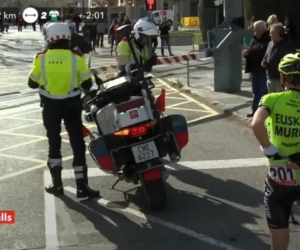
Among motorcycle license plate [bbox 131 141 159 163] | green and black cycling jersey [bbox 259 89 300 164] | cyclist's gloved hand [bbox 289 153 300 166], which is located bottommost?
motorcycle license plate [bbox 131 141 159 163]

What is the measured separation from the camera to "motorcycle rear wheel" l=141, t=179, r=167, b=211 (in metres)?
6.07

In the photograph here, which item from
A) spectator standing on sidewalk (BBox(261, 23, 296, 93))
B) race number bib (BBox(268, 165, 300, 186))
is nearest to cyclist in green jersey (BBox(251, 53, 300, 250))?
race number bib (BBox(268, 165, 300, 186))

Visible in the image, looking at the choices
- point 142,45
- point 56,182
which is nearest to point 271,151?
point 56,182

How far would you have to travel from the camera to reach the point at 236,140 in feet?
30.3

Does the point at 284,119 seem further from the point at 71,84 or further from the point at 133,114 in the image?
the point at 71,84

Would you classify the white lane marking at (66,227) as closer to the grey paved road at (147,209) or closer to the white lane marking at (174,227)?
the grey paved road at (147,209)

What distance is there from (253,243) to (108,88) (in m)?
2.25

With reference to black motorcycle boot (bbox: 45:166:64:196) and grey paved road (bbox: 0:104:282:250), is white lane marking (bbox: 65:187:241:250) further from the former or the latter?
black motorcycle boot (bbox: 45:166:64:196)

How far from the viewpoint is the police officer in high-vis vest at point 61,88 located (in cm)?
634

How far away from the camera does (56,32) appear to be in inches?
248

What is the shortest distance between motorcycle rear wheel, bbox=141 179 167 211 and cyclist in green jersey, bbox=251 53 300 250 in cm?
207

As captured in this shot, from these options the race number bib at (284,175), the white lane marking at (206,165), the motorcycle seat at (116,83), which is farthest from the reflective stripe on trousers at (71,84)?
the race number bib at (284,175)

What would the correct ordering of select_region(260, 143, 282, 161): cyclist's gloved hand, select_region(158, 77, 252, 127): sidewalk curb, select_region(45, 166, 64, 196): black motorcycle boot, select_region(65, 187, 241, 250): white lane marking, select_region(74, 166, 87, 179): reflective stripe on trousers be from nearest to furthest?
1. select_region(260, 143, 282, 161): cyclist's gloved hand
2. select_region(65, 187, 241, 250): white lane marking
3. select_region(74, 166, 87, 179): reflective stripe on trousers
4. select_region(45, 166, 64, 196): black motorcycle boot
5. select_region(158, 77, 252, 127): sidewalk curb

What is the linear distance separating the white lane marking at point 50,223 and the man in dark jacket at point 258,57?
4987 mm
